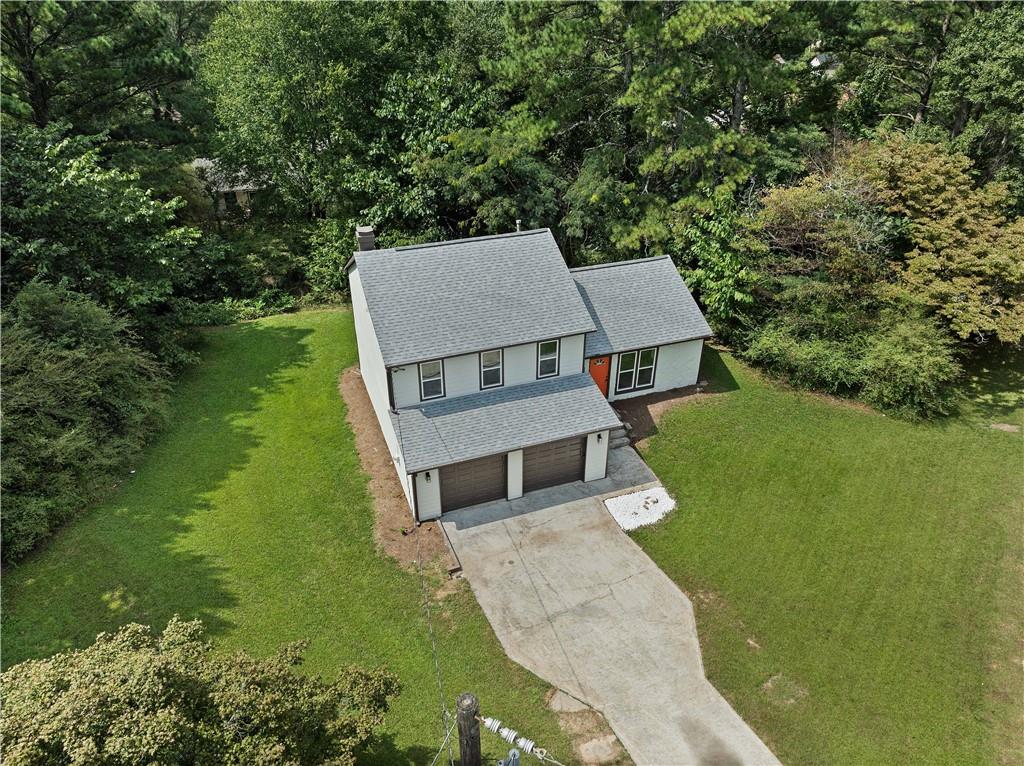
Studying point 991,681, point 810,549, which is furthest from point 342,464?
point 991,681

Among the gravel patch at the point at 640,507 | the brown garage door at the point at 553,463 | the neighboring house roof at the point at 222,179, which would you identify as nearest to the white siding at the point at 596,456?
the brown garage door at the point at 553,463

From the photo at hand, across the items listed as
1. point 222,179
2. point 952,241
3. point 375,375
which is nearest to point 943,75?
point 952,241

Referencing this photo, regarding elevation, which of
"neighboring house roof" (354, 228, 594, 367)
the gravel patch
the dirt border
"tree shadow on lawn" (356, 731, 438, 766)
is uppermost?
"neighboring house roof" (354, 228, 594, 367)

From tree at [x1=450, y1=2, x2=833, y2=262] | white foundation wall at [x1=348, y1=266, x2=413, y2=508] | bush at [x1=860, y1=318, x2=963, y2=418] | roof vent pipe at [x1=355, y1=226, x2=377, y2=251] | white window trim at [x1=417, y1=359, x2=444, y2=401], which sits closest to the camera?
white window trim at [x1=417, y1=359, x2=444, y2=401]

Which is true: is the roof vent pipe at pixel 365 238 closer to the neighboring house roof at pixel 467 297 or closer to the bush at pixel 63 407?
the neighboring house roof at pixel 467 297

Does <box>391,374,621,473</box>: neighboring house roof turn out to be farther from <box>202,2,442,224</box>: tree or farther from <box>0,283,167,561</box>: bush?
<box>202,2,442,224</box>: tree

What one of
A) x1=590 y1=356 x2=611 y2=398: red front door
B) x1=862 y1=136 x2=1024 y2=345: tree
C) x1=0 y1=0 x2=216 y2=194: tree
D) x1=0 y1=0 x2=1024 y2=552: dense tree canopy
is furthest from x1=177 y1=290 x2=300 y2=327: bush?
x1=862 y1=136 x2=1024 y2=345: tree
